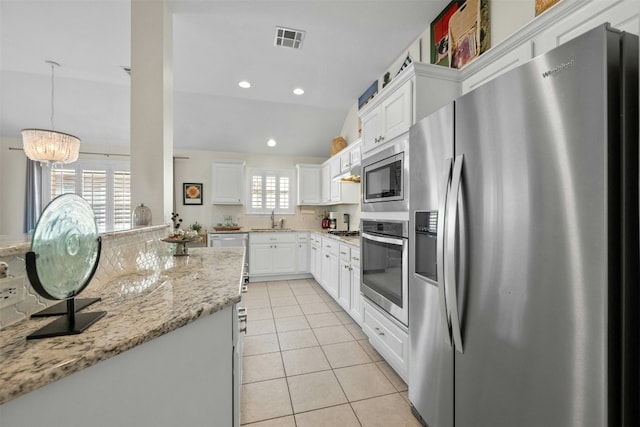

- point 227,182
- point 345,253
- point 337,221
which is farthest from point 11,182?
point 345,253

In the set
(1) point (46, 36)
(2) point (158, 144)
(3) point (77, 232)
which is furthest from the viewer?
(1) point (46, 36)

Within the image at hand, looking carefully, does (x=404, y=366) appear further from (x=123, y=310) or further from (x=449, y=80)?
(x=449, y=80)

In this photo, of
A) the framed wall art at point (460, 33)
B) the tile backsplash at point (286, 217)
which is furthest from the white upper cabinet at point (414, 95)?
the tile backsplash at point (286, 217)

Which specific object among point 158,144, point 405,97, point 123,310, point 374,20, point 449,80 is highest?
point 374,20

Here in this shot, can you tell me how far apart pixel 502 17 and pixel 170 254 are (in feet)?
9.82

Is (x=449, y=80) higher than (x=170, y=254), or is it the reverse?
(x=449, y=80)

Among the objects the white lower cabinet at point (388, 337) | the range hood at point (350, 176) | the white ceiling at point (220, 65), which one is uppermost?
the white ceiling at point (220, 65)

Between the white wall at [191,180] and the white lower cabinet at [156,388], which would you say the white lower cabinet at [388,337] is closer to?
the white lower cabinet at [156,388]

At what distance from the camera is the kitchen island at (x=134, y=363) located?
1.77 ft

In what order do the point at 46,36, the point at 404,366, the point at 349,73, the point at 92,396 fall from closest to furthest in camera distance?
the point at 92,396 < the point at 404,366 < the point at 46,36 < the point at 349,73

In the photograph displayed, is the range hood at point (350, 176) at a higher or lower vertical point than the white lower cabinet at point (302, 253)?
higher

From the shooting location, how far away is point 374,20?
2629mm

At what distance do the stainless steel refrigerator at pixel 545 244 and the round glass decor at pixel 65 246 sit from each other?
1.34 meters

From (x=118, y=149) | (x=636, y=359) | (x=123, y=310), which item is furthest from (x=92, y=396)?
(x=118, y=149)
